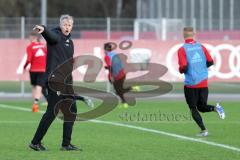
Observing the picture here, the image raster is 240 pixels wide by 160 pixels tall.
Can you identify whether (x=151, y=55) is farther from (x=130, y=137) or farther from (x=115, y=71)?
(x=130, y=137)

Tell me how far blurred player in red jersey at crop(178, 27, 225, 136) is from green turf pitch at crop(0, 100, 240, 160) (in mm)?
591

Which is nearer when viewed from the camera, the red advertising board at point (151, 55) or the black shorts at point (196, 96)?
the black shorts at point (196, 96)

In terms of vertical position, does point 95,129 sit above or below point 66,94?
below

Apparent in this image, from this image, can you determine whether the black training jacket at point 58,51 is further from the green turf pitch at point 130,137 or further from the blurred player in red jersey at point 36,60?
the blurred player in red jersey at point 36,60

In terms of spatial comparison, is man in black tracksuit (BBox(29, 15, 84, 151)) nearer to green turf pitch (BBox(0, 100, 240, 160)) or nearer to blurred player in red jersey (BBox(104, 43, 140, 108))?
green turf pitch (BBox(0, 100, 240, 160))

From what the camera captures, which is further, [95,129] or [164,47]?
[164,47]

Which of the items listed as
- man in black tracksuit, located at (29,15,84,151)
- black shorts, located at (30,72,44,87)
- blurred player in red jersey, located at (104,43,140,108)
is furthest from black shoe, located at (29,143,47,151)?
blurred player in red jersey, located at (104,43,140,108)

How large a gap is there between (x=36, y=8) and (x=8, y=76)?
180ft

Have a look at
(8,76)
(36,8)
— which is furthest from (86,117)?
(36,8)

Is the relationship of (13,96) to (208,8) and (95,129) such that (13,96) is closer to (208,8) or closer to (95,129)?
(95,129)

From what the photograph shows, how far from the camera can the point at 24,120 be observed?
18.8 m

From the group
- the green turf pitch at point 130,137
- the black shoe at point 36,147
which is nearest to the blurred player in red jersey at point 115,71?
the green turf pitch at point 130,137

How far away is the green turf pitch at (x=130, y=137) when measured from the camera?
12414 mm

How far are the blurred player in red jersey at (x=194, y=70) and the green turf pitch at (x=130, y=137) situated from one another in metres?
0.59
